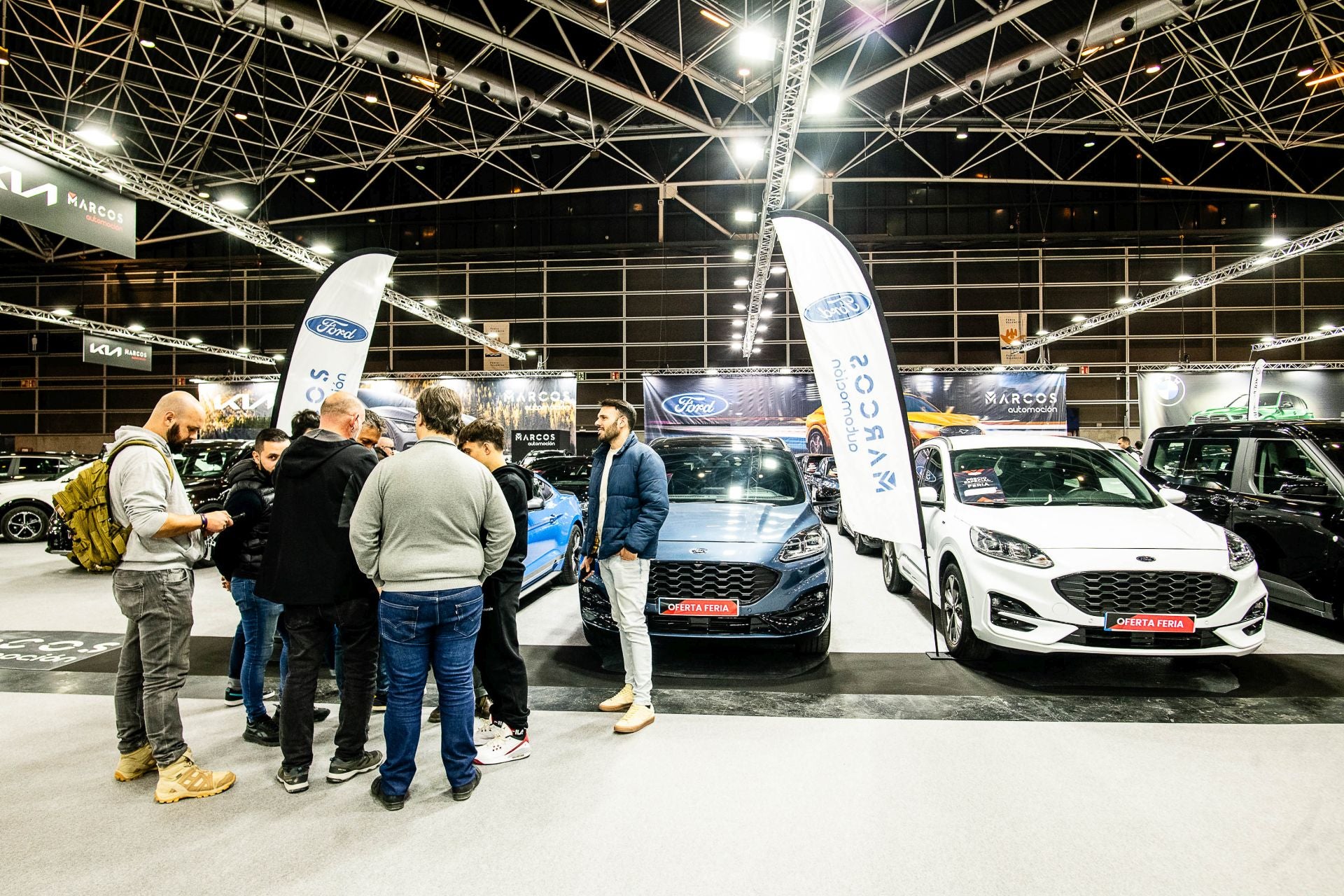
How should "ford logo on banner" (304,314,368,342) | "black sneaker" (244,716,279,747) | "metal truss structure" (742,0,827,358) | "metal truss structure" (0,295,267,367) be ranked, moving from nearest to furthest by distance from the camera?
"black sneaker" (244,716,279,747), "ford logo on banner" (304,314,368,342), "metal truss structure" (742,0,827,358), "metal truss structure" (0,295,267,367)

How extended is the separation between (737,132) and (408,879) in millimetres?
14832

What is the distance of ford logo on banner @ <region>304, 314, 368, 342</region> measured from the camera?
5.89 meters

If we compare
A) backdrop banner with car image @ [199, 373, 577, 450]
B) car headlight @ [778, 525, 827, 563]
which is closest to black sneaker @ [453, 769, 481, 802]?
car headlight @ [778, 525, 827, 563]

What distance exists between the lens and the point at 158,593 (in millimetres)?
2496

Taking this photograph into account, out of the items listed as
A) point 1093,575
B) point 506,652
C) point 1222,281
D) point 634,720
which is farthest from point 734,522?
point 1222,281

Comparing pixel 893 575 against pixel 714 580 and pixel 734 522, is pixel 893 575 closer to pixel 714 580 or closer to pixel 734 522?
pixel 734 522

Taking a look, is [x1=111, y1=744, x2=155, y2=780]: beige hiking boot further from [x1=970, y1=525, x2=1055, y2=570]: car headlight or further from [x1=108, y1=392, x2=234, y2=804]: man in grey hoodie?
[x1=970, y1=525, x2=1055, y2=570]: car headlight

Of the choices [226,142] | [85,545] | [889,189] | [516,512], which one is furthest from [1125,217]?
[226,142]

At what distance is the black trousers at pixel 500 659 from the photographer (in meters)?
2.90

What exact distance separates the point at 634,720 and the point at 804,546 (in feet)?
5.06

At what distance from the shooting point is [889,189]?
19500 millimetres

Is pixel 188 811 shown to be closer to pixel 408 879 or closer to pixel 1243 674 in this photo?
pixel 408 879

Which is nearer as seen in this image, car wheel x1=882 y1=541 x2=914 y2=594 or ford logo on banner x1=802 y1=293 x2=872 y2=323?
ford logo on banner x1=802 y1=293 x2=872 y2=323

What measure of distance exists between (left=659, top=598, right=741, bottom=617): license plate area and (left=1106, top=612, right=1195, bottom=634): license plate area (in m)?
2.07
